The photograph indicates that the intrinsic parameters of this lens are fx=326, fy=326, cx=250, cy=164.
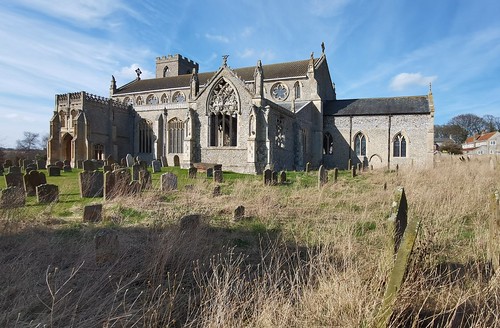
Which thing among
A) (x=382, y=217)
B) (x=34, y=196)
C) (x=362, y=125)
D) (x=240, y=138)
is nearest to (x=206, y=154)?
(x=240, y=138)

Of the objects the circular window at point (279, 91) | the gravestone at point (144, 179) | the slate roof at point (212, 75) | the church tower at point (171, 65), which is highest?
the church tower at point (171, 65)

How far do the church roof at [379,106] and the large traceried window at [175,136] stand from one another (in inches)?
545

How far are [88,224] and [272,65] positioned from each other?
30836 millimetres

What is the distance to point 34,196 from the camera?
9.70 meters

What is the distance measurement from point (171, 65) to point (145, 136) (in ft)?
53.1

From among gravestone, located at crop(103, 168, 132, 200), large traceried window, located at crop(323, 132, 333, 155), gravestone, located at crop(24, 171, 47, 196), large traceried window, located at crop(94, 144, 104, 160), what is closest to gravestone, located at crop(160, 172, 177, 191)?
gravestone, located at crop(103, 168, 132, 200)

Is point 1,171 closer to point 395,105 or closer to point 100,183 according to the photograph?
point 100,183

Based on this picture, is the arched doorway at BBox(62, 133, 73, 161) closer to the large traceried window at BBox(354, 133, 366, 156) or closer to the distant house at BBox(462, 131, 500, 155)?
the large traceried window at BBox(354, 133, 366, 156)

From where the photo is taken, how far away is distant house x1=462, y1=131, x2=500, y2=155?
60.3 meters

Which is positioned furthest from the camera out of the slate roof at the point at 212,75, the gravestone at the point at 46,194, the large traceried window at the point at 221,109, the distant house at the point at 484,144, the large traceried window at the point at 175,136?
the distant house at the point at 484,144

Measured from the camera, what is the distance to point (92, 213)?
6352mm

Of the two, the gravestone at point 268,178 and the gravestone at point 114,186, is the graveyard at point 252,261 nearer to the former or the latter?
the gravestone at point 114,186

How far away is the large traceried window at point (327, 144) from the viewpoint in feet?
99.8

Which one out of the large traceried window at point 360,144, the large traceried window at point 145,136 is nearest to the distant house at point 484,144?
the large traceried window at point 360,144
